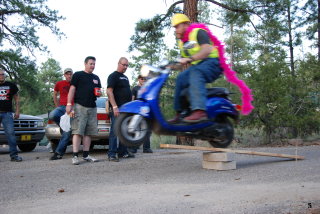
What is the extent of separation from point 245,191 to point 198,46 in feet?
6.73

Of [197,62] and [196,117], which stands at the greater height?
[197,62]

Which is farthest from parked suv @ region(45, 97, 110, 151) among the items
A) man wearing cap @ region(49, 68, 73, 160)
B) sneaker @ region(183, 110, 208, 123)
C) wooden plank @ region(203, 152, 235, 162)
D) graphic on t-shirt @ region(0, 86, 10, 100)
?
sneaker @ region(183, 110, 208, 123)

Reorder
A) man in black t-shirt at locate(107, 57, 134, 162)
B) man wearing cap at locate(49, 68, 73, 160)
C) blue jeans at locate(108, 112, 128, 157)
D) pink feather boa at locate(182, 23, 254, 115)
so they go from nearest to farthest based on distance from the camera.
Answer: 1. pink feather boa at locate(182, 23, 254, 115)
2. man in black t-shirt at locate(107, 57, 134, 162)
3. blue jeans at locate(108, 112, 128, 157)
4. man wearing cap at locate(49, 68, 73, 160)

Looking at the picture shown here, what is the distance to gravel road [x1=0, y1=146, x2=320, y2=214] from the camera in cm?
406

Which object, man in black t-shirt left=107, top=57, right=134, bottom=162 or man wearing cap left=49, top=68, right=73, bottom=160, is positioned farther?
man wearing cap left=49, top=68, right=73, bottom=160

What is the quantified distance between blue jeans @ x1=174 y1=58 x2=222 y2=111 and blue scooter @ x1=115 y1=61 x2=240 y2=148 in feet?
0.60

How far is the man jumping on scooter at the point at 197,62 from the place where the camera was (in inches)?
165

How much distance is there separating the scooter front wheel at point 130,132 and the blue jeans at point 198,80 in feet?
2.05

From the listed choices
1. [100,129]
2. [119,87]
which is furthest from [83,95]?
[100,129]

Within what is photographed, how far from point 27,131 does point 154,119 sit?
8.27 meters

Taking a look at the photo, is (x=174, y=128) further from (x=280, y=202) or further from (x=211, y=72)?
(x=280, y=202)

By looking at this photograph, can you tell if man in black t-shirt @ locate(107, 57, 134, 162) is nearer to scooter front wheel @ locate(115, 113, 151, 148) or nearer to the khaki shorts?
the khaki shorts

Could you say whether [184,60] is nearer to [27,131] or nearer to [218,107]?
[218,107]

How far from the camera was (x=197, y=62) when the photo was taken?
4.40m
